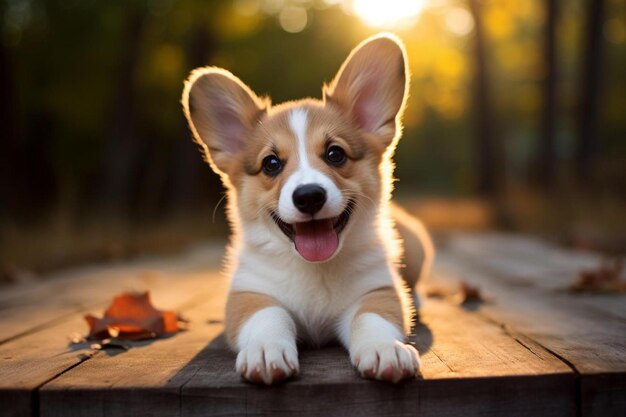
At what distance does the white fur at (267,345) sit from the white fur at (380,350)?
0.21 meters

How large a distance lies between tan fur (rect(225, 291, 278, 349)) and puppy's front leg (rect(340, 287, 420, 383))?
1.12ft

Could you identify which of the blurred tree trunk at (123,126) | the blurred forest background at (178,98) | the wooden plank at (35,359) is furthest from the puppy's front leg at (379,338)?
the blurred tree trunk at (123,126)

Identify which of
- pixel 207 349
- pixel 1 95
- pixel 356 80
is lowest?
pixel 207 349

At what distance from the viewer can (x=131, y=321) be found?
301 cm

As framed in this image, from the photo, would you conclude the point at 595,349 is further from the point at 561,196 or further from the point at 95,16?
the point at 95,16

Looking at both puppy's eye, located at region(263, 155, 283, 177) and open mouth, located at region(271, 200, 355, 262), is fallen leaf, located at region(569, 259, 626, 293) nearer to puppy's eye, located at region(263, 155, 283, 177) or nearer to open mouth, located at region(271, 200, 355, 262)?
open mouth, located at region(271, 200, 355, 262)

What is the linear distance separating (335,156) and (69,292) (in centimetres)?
233

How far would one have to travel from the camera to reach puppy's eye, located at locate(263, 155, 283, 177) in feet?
9.43

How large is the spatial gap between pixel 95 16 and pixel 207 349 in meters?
10.2

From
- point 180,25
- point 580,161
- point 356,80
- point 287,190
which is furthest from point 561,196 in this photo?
point 287,190

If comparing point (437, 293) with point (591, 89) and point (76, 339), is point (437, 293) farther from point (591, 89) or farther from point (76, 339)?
point (591, 89)

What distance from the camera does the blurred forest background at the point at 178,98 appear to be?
9758mm

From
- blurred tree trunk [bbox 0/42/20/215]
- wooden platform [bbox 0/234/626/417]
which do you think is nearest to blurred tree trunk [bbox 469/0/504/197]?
blurred tree trunk [bbox 0/42/20/215]

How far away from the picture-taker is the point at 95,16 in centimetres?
1145
